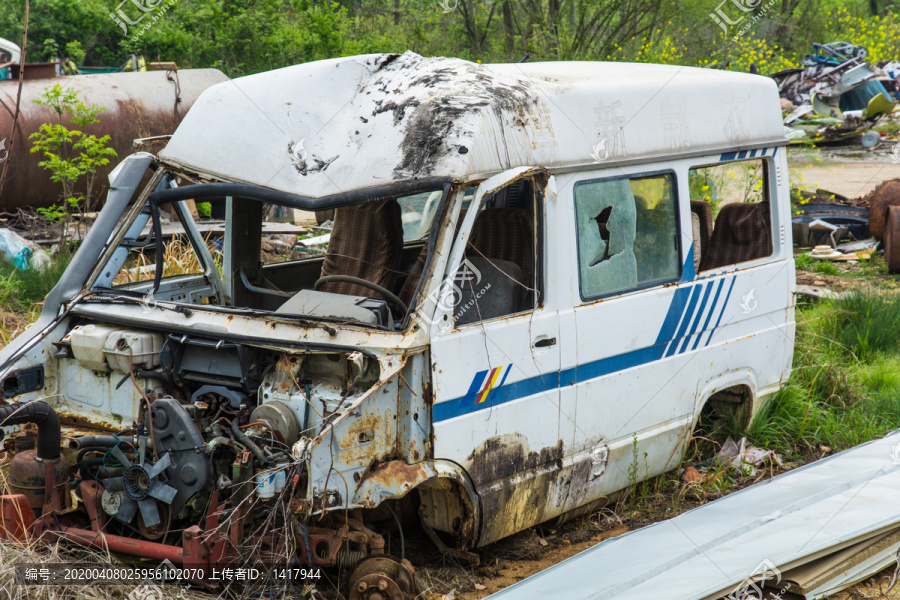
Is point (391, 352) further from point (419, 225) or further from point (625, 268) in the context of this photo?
point (419, 225)

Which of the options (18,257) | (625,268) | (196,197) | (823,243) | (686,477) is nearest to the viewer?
(196,197)

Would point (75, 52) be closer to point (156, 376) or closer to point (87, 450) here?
point (156, 376)

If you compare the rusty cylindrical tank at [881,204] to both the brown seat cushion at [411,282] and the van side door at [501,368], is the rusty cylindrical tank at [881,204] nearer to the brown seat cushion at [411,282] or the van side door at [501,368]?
the van side door at [501,368]

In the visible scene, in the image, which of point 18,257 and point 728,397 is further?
point 18,257

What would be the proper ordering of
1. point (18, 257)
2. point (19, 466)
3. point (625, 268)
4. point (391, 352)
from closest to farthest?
point (391, 352), point (19, 466), point (625, 268), point (18, 257)

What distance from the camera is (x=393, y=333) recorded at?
10.8 feet

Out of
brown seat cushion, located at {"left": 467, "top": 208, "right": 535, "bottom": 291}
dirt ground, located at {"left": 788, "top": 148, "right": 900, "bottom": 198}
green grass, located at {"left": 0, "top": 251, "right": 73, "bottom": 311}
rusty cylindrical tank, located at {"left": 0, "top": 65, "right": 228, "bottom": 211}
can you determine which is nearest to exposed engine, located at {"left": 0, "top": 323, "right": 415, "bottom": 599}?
brown seat cushion, located at {"left": 467, "top": 208, "right": 535, "bottom": 291}

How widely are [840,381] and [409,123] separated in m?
4.29

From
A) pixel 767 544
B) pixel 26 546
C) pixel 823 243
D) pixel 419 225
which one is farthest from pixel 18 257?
pixel 823 243

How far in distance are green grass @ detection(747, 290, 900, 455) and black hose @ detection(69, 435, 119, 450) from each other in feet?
12.8

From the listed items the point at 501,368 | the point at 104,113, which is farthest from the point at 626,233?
the point at 104,113

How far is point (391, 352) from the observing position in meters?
3.24

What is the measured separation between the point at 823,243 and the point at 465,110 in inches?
359

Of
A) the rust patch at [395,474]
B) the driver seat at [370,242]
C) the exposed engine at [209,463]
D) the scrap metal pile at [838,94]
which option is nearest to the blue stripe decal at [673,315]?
the driver seat at [370,242]
